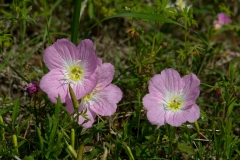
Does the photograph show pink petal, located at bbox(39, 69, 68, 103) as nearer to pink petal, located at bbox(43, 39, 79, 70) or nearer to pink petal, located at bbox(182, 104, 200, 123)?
pink petal, located at bbox(43, 39, 79, 70)

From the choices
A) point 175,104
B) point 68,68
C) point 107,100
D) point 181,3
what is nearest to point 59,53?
point 68,68

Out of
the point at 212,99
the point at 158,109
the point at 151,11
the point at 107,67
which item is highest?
the point at 151,11

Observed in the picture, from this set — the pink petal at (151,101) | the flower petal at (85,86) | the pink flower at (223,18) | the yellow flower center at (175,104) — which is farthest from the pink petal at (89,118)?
the pink flower at (223,18)

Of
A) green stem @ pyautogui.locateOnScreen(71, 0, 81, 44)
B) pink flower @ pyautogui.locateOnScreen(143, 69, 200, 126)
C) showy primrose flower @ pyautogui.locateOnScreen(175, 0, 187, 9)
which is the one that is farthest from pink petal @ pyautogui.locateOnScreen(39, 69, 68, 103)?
showy primrose flower @ pyautogui.locateOnScreen(175, 0, 187, 9)

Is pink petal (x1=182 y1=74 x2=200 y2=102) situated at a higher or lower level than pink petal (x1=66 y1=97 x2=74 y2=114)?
higher

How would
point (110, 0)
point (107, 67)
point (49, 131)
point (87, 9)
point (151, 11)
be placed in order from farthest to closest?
point (87, 9) < point (110, 0) < point (151, 11) < point (107, 67) < point (49, 131)

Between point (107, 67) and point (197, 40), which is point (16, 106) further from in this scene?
point (197, 40)

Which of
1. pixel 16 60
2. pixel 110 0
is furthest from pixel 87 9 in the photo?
pixel 16 60
